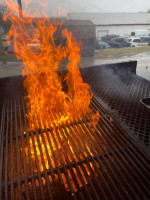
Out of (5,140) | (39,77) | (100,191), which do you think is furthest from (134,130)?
(39,77)

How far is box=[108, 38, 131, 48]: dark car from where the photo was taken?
13.5m

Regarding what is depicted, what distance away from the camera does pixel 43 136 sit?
2.21 metres

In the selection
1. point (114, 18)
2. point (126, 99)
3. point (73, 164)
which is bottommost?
point (73, 164)

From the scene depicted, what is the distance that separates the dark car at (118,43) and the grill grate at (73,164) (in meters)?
12.6

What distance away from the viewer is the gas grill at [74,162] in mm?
1513

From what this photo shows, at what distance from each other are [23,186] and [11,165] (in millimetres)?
284

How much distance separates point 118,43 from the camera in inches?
535

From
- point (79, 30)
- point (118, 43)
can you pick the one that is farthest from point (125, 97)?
point (118, 43)

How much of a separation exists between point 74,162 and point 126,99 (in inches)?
73.7

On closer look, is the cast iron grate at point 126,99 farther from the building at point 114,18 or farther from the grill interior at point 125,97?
the building at point 114,18

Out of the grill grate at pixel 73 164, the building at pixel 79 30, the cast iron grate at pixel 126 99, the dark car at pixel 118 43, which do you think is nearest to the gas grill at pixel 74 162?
the grill grate at pixel 73 164

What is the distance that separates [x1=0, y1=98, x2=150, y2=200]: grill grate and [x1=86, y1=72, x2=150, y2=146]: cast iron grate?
0.20 meters

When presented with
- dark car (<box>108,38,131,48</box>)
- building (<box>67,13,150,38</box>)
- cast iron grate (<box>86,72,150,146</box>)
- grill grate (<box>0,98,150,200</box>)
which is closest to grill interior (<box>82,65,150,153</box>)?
cast iron grate (<box>86,72,150,146</box>)

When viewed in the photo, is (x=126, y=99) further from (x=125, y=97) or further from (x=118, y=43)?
(x=118, y=43)
